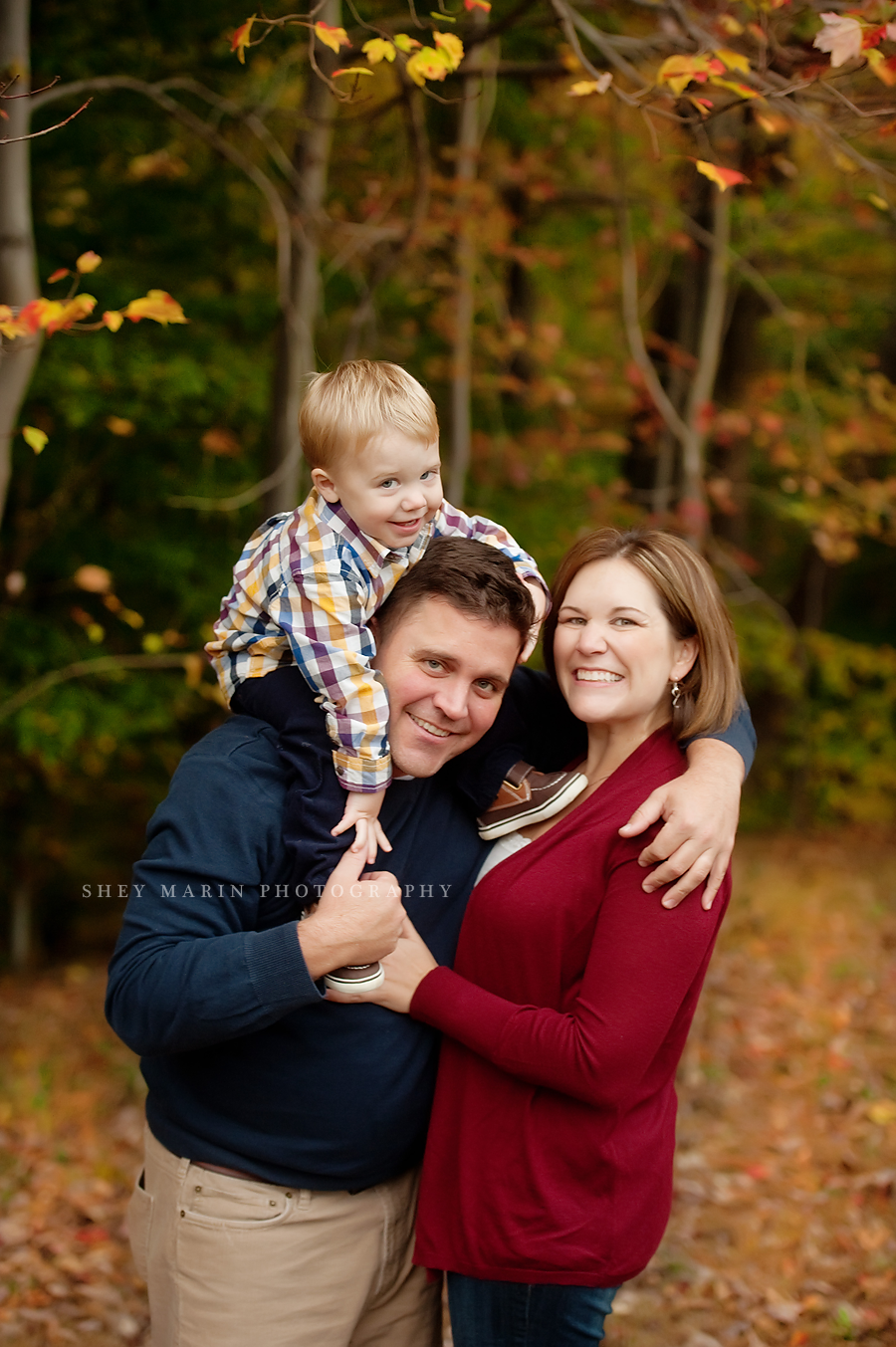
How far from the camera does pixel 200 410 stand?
460 cm

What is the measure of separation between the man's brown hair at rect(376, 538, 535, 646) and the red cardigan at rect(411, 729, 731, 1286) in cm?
43

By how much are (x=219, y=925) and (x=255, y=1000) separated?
18 cm

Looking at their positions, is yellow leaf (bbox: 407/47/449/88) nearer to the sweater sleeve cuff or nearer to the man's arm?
the man's arm

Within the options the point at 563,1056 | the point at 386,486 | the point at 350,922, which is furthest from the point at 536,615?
the point at 563,1056

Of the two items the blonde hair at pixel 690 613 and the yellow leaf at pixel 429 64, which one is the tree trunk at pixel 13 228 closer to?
the yellow leaf at pixel 429 64

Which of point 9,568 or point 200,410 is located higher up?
point 200,410

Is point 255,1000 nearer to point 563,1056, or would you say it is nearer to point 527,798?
point 563,1056

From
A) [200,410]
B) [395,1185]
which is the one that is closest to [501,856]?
[395,1185]

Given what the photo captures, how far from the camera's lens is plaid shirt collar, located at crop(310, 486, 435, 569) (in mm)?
2332

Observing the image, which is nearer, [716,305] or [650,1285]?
[650,1285]

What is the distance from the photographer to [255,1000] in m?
1.90

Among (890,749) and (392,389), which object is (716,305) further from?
(890,749)

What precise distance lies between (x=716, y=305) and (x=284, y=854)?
4741 mm

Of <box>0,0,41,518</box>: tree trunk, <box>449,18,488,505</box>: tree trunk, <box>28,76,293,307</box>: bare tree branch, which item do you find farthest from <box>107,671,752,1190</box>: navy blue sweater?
<box>449,18,488,505</box>: tree trunk
